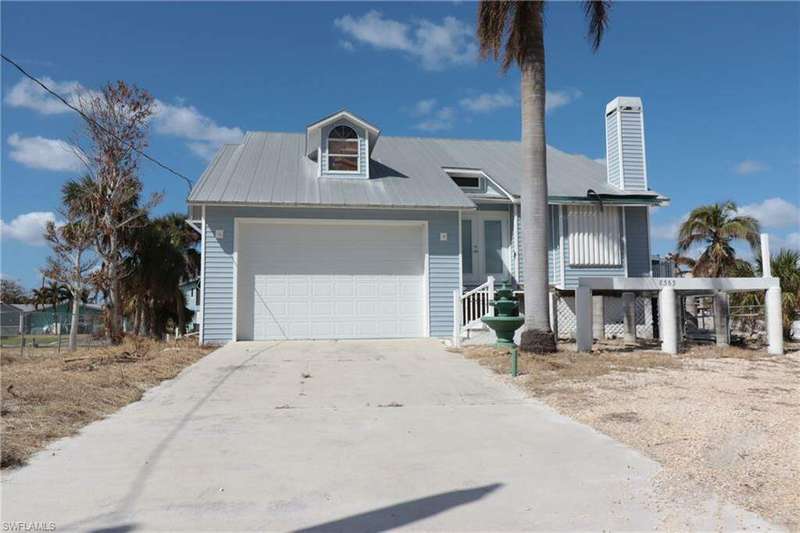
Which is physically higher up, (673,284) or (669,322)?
(673,284)

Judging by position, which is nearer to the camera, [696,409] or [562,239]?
[696,409]

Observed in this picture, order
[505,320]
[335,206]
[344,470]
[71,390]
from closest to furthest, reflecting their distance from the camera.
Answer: [344,470], [71,390], [505,320], [335,206]

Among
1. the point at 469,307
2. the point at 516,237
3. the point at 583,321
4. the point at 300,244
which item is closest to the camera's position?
the point at 583,321

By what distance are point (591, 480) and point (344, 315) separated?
1035cm

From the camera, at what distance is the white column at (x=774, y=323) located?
1291 cm

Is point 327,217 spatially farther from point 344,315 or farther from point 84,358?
point 84,358

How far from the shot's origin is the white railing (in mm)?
→ 13656

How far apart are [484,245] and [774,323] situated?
7.08 metres

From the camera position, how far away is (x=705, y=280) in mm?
12898

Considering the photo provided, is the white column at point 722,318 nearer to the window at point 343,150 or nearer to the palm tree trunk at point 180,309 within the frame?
the window at point 343,150

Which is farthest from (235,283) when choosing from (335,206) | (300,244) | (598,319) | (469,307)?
(598,319)

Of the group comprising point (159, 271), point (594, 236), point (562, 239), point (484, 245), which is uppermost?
point (594, 236)

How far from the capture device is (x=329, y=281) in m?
14.8

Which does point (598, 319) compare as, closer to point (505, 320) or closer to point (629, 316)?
point (629, 316)
